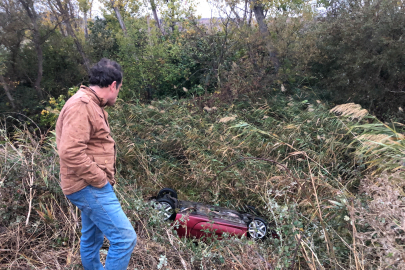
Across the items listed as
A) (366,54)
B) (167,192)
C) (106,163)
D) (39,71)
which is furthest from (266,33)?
(106,163)

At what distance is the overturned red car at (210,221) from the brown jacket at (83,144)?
3.71 feet

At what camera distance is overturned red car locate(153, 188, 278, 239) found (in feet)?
10.4

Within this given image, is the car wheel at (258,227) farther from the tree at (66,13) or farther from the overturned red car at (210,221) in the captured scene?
the tree at (66,13)

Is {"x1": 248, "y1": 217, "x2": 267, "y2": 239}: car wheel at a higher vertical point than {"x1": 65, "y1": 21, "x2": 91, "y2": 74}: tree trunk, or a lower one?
lower

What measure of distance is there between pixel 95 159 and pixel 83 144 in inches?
7.6

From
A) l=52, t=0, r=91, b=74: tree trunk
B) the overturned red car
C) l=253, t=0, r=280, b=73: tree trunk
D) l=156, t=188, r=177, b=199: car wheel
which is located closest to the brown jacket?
the overturned red car

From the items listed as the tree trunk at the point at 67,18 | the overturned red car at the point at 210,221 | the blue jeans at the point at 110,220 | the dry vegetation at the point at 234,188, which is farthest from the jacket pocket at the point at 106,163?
the tree trunk at the point at 67,18

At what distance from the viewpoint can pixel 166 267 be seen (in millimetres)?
2439

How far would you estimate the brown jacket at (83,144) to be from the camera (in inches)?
74.9

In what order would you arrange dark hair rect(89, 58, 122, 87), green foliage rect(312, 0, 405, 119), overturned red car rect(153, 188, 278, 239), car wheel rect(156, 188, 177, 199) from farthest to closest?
1. green foliage rect(312, 0, 405, 119)
2. car wheel rect(156, 188, 177, 199)
3. overturned red car rect(153, 188, 278, 239)
4. dark hair rect(89, 58, 122, 87)

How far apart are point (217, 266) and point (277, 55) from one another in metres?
6.66

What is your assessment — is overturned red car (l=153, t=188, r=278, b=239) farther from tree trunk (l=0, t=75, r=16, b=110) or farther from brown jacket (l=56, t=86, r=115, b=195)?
tree trunk (l=0, t=75, r=16, b=110)

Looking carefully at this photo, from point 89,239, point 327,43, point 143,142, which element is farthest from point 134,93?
point 89,239

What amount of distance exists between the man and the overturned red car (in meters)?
0.99
